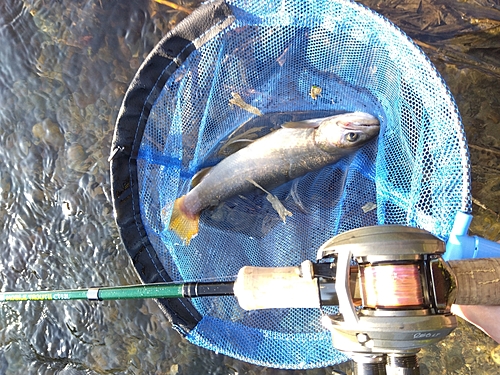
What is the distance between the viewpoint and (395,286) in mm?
1201

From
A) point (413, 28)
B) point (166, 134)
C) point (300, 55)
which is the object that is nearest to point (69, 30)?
point (166, 134)

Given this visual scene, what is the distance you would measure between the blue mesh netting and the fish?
0.05 m

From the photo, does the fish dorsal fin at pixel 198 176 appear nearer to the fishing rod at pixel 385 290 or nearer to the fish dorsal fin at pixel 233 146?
the fish dorsal fin at pixel 233 146

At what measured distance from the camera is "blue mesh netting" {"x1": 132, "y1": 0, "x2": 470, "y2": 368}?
163 cm

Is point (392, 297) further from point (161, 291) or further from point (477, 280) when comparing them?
point (161, 291)

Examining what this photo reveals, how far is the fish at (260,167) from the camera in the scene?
2162 mm

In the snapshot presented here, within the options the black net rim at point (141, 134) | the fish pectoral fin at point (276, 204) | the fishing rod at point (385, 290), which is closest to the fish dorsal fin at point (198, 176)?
the fish pectoral fin at point (276, 204)

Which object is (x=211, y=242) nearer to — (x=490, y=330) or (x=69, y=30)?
(x=490, y=330)

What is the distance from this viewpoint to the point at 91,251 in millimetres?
2828

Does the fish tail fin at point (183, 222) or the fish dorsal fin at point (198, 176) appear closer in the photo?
the fish tail fin at point (183, 222)

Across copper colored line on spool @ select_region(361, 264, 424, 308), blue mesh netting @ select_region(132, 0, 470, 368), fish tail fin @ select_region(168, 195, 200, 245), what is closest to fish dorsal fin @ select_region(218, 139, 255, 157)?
blue mesh netting @ select_region(132, 0, 470, 368)

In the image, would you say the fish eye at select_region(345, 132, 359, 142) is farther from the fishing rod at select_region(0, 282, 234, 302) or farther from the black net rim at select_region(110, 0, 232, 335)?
the fishing rod at select_region(0, 282, 234, 302)

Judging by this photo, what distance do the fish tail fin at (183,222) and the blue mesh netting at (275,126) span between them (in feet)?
0.11

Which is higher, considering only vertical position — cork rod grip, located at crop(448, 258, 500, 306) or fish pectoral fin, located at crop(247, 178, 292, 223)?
cork rod grip, located at crop(448, 258, 500, 306)
